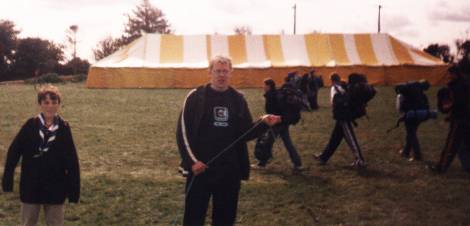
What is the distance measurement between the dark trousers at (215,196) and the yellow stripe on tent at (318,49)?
89.7 feet

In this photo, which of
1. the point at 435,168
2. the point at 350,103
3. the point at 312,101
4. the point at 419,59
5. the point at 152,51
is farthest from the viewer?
the point at 152,51

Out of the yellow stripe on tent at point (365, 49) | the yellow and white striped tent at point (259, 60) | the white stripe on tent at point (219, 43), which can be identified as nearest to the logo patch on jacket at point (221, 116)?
the yellow and white striped tent at point (259, 60)

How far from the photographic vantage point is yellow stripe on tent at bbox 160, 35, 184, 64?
31625 millimetres

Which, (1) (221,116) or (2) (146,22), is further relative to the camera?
(2) (146,22)

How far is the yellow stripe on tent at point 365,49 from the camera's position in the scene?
A: 31.6m

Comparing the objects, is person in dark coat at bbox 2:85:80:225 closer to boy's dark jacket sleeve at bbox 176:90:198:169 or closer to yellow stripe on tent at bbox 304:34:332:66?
boy's dark jacket sleeve at bbox 176:90:198:169

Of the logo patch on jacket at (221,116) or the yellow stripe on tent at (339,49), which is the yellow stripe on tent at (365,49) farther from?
the logo patch on jacket at (221,116)

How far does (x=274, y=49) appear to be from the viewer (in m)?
32.4

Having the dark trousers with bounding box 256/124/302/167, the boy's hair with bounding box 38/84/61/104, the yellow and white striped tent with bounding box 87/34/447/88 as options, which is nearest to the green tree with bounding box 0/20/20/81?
the yellow and white striped tent with bounding box 87/34/447/88

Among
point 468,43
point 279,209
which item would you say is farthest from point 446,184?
point 468,43

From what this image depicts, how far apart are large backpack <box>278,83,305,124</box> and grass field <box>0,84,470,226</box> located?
0.94 metres

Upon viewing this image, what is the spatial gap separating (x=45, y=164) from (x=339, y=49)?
96.3 feet

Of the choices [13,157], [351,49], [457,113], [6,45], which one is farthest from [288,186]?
[6,45]

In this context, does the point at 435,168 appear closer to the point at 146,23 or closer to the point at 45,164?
the point at 45,164
